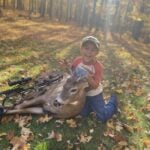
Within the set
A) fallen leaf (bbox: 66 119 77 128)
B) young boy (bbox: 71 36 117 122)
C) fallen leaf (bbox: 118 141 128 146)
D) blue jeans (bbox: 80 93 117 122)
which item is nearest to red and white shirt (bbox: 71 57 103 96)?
young boy (bbox: 71 36 117 122)

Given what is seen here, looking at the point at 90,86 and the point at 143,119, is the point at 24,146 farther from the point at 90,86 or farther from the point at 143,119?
the point at 143,119

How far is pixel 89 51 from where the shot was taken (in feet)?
22.0

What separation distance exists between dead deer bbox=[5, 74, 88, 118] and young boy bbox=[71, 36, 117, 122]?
14.2 inches

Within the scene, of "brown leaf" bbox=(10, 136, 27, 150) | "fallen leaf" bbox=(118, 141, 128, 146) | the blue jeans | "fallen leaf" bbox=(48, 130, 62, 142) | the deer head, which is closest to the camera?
"brown leaf" bbox=(10, 136, 27, 150)

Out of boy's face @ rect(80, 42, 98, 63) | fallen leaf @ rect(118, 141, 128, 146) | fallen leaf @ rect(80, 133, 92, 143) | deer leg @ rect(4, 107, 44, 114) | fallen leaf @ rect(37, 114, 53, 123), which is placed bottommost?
fallen leaf @ rect(118, 141, 128, 146)

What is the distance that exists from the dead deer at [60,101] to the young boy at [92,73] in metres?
0.36

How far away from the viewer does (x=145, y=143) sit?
21.1 ft

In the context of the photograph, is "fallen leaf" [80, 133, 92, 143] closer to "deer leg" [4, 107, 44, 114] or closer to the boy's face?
"deer leg" [4, 107, 44, 114]

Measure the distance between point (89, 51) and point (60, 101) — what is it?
4.20ft

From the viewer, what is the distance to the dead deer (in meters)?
6.13

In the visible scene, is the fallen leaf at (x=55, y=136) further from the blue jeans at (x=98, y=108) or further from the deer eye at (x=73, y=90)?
the blue jeans at (x=98, y=108)

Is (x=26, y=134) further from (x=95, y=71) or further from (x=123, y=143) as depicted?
(x=95, y=71)

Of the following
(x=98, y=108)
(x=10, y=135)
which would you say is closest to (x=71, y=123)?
(x=98, y=108)

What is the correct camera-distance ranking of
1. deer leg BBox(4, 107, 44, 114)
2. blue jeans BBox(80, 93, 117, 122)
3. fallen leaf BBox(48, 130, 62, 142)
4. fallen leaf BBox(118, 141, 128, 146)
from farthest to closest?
1. blue jeans BBox(80, 93, 117, 122)
2. deer leg BBox(4, 107, 44, 114)
3. fallen leaf BBox(118, 141, 128, 146)
4. fallen leaf BBox(48, 130, 62, 142)
